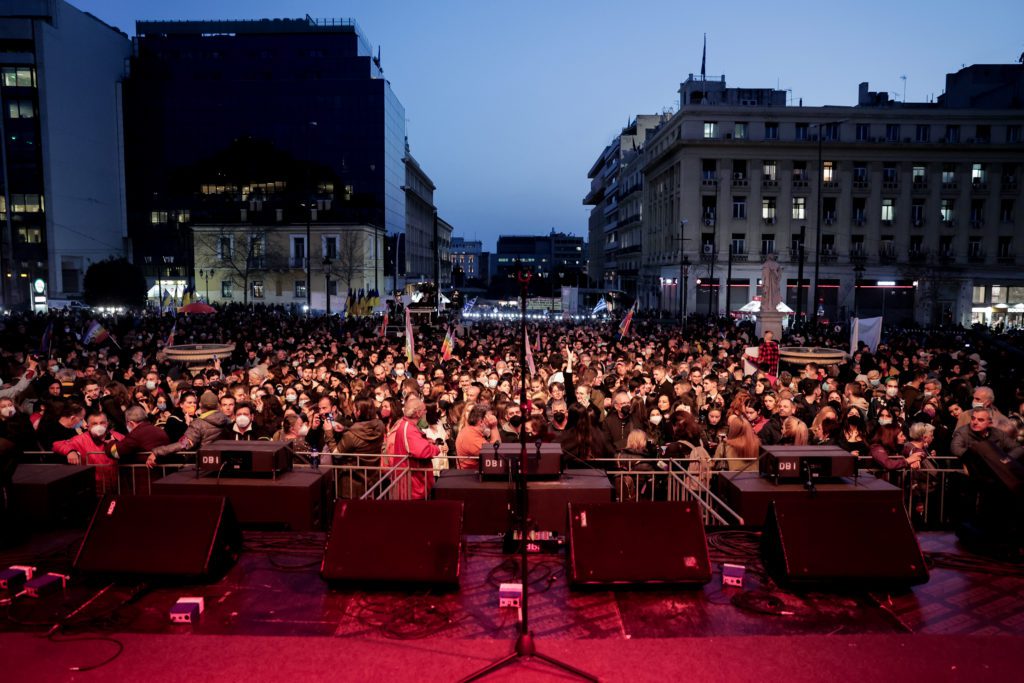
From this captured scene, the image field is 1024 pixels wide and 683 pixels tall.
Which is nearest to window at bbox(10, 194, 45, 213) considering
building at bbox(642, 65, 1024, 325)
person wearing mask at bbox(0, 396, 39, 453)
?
building at bbox(642, 65, 1024, 325)

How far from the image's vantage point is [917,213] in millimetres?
61219

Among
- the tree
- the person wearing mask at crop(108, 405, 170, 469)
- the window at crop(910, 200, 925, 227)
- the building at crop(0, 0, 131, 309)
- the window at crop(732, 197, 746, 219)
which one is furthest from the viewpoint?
the building at crop(0, 0, 131, 309)

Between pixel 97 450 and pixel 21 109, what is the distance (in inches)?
3292

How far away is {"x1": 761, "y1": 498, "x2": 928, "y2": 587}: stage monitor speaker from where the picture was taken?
20.3 feet

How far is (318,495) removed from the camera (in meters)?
7.74

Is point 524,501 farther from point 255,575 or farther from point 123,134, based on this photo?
point 123,134

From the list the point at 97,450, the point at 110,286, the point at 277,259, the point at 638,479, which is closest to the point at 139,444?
the point at 97,450

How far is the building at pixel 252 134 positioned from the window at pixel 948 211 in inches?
2199

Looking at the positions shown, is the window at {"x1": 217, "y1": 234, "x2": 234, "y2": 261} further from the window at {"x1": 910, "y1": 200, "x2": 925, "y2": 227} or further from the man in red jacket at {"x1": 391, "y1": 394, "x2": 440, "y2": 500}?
the man in red jacket at {"x1": 391, "y1": 394, "x2": 440, "y2": 500}

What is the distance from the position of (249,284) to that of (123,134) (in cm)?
2912

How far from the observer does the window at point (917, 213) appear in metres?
61.0

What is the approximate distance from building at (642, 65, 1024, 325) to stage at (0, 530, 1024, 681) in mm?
54278

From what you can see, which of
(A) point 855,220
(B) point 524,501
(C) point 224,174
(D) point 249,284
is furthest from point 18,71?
(B) point 524,501

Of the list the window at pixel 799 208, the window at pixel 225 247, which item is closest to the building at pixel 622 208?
the window at pixel 799 208
